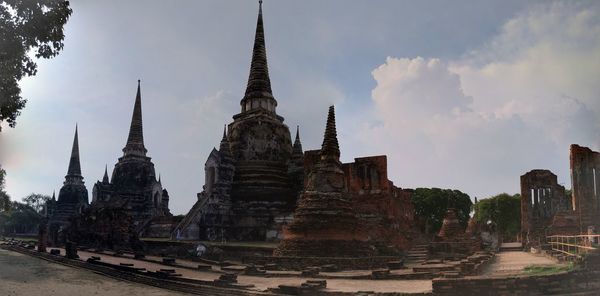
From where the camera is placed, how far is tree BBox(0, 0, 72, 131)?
1152 cm

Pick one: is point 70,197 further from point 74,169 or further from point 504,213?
point 504,213

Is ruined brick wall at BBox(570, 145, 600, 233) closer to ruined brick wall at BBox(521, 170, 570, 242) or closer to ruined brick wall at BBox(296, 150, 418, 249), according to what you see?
ruined brick wall at BBox(521, 170, 570, 242)

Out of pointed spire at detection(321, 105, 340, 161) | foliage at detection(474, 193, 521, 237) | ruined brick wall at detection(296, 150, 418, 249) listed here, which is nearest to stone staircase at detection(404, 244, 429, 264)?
ruined brick wall at detection(296, 150, 418, 249)

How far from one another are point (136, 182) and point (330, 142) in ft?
119

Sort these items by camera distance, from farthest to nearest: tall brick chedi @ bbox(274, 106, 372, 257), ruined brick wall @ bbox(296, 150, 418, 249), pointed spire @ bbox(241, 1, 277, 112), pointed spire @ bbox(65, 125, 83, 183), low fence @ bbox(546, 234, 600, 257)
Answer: pointed spire @ bbox(65, 125, 83, 183) < pointed spire @ bbox(241, 1, 277, 112) < ruined brick wall @ bbox(296, 150, 418, 249) < tall brick chedi @ bbox(274, 106, 372, 257) < low fence @ bbox(546, 234, 600, 257)

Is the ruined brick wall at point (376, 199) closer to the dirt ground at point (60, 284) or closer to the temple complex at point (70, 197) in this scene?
the dirt ground at point (60, 284)

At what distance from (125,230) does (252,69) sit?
1975 centimetres

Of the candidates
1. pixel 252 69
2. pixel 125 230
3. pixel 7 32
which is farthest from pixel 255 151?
pixel 7 32

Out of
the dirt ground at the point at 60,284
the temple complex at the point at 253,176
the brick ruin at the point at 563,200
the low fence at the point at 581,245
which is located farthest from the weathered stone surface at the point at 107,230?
the brick ruin at the point at 563,200

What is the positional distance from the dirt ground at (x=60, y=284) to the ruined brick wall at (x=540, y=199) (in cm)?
3175

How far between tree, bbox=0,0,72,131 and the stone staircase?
18.9 m

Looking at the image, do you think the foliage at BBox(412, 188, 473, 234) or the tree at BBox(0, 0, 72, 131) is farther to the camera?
the foliage at BBox(412, 188, 473, 234)

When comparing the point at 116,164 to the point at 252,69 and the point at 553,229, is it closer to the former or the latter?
the point at 252,69

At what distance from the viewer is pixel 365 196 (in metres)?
28.7
